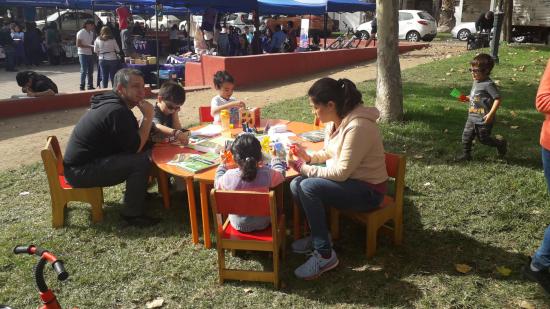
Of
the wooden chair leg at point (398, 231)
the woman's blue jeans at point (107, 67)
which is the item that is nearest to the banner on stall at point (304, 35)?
the woman's blue jeans at point (107, 67)

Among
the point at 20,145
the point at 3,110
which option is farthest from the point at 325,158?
the point at 3,110

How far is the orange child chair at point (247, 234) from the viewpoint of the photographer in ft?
9.98

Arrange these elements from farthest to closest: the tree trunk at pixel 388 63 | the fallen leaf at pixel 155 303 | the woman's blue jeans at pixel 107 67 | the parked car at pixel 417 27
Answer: the parked car at pixel 417 27 < the woman's blue jeans at pixel 107 67 < the tree trunk at pixel 388 63 < the fallen leaf at pixel 155 303

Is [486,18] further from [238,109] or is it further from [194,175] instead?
[194,175]

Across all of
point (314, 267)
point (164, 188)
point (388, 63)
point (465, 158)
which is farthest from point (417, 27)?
point (314, 267)

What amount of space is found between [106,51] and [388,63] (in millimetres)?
6930

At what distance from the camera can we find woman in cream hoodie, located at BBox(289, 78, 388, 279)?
321 cm

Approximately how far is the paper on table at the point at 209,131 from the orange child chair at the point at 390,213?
5.14ft

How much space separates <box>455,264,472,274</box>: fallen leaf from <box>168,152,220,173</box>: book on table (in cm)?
197

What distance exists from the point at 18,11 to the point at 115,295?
89.3 feet

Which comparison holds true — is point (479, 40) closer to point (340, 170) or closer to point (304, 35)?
point (304, 35)

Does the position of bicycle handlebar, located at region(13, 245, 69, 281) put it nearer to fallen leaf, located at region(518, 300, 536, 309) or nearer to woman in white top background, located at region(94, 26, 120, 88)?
fallen leaf, located at region(518, 300, 536, 309)

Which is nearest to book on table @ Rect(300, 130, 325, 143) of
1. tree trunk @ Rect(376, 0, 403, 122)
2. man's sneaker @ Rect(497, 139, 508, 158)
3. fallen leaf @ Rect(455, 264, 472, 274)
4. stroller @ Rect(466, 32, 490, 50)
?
fallen leaf @ Rect(455, 264, 472, 274)

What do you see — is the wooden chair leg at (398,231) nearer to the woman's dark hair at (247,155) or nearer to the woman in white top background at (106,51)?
the woman's dark hair at (247,155)
